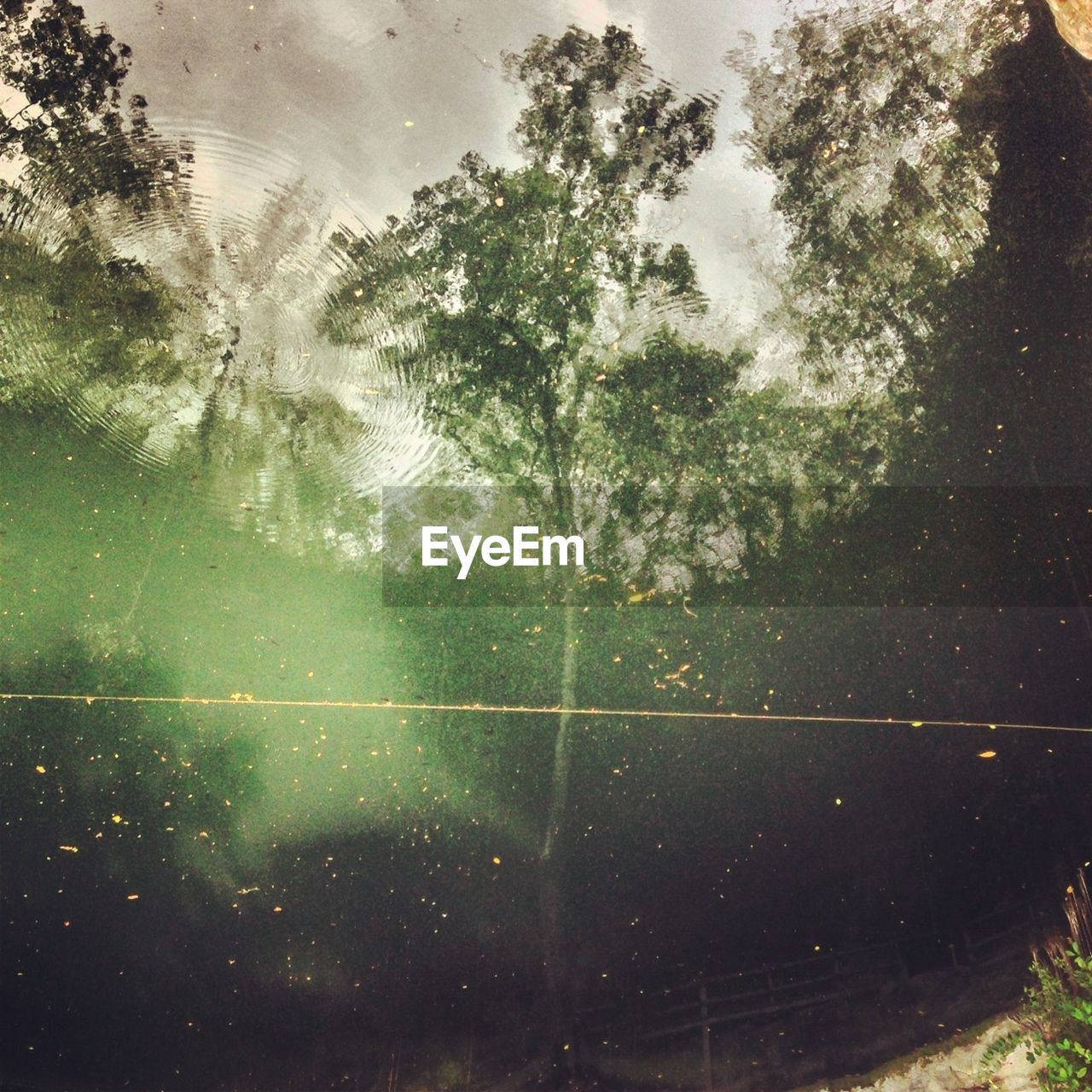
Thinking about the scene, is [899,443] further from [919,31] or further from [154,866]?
[154,866]

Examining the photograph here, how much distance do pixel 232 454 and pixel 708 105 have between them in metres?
1.98

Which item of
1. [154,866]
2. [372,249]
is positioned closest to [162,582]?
[154,866]

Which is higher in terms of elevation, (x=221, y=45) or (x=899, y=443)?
(x=221, y=45)

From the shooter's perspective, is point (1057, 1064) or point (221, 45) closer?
point (1057, 1064)

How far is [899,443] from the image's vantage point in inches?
91.4

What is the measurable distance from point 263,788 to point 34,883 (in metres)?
0.85

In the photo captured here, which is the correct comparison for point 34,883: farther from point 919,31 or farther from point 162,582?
point 919,31

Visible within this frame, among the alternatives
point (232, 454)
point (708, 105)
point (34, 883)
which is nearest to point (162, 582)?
point (232, 454)

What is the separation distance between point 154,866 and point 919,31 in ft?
12.4

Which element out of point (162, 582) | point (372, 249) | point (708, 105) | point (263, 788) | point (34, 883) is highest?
point (708, 105)

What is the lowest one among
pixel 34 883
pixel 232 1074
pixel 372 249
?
pixel 232 1074

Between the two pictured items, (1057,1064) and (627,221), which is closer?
(1057,1064)

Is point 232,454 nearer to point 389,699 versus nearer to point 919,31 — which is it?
point 389,699

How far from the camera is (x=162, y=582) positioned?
2.35m
